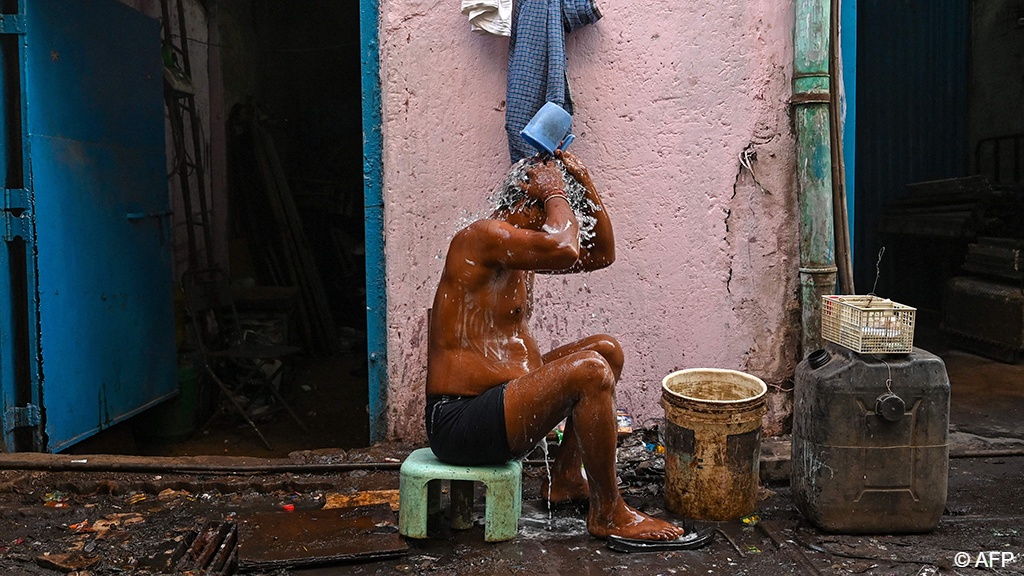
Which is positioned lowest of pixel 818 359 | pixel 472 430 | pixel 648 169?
pixel 472 430

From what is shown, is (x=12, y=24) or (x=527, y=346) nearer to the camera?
(x=527, y=346)

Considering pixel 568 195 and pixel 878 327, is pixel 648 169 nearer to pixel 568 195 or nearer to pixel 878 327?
pixel 568 195

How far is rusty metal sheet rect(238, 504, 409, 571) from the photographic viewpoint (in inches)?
135

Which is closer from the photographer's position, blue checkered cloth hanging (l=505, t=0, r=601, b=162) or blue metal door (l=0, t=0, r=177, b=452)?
blue checkered cloth hanging (l=505, t=0, r=601, b=162)

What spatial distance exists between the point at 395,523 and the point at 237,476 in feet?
3.69

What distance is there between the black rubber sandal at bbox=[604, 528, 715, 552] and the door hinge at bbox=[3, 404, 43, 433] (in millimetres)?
3337

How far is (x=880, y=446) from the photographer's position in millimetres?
3576

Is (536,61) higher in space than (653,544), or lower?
higher

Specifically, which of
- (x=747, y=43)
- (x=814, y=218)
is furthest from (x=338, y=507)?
(x=747, y=43)

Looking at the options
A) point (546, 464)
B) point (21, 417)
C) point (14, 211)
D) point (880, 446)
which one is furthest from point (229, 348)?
point (880, 446)

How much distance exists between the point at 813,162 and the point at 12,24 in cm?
439

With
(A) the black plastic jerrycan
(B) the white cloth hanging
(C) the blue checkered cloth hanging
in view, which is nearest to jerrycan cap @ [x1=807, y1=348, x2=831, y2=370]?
(A) the black plastic jerrycan

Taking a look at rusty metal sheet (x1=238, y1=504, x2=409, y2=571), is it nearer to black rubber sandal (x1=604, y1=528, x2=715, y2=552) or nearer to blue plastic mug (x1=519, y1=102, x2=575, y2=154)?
black rubber sandal (x1=604, y1=528, x2=715, y2=552)

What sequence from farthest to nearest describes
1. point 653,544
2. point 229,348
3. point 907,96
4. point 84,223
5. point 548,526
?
point 907,96 → point 229,348 → point 84,223 → point 548,526 → point 653,544
